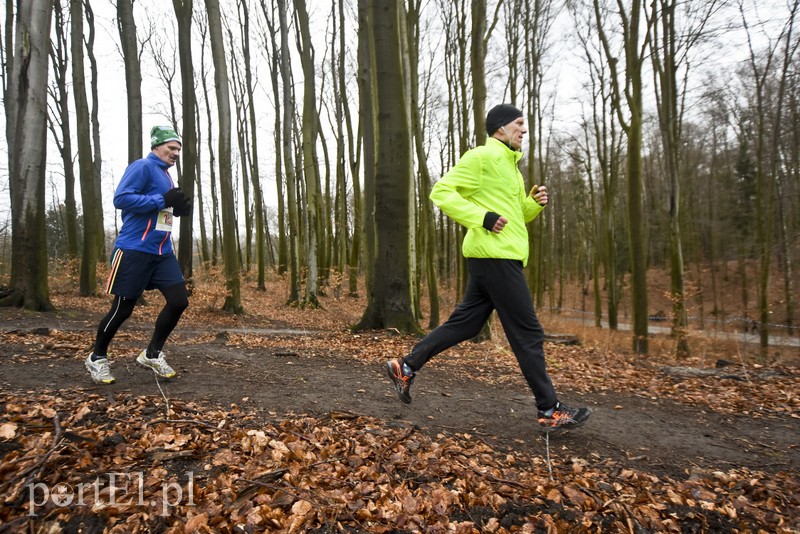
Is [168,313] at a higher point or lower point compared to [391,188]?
lower

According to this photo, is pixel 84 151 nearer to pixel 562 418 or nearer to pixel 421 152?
pixel 421 152

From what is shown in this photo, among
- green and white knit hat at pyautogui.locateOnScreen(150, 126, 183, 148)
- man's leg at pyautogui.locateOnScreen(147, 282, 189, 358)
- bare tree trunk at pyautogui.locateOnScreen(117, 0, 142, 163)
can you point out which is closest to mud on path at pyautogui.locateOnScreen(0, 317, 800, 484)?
man's leg at pyautogui.locateOnScreen(147, 282, 189, 358)

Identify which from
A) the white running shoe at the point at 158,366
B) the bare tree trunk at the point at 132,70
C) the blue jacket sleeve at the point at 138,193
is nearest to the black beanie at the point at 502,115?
the blue jacket sleeve at the point at 138,193

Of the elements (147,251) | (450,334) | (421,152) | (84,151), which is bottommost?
(450,334)

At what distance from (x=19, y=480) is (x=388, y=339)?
210 inches

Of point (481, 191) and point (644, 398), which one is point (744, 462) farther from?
point (481, 191)

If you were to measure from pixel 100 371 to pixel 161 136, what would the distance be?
6.45 feet

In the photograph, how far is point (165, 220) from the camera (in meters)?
3.89

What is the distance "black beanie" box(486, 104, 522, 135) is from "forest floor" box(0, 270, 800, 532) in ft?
7.20

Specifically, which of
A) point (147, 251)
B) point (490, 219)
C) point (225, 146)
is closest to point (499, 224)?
point (490, 219)

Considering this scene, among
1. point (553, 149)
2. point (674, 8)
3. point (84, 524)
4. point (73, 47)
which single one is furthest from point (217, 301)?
point (553, 149)

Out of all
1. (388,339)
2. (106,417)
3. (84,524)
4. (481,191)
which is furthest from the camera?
(388,339)

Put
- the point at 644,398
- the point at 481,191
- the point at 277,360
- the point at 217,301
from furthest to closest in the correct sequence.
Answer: the point at 217,301 → the point at 277,360 → the point at 644,398 → the point at 481,191

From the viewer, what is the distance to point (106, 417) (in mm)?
2918
